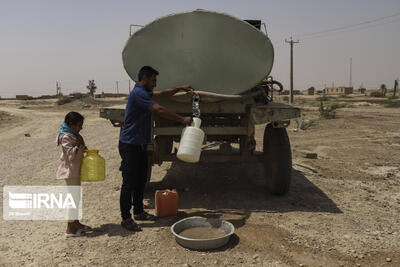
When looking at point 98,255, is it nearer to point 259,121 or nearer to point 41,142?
point 259,121

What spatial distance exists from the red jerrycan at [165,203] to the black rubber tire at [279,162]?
1.35 metres

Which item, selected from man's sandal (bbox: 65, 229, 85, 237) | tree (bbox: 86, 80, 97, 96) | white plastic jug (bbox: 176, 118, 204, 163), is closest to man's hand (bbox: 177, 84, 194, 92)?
white plastic jug (bbox: 176, 118, 204, 163)

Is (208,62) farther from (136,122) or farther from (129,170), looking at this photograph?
(129,170)

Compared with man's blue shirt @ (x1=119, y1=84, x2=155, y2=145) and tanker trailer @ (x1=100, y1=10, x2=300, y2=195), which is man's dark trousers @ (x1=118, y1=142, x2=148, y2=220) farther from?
tanker trailer @ (x1=100, y1=10, x2=300, y2=195)

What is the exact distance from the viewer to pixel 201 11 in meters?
3.85

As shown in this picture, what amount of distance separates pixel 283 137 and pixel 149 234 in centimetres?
213

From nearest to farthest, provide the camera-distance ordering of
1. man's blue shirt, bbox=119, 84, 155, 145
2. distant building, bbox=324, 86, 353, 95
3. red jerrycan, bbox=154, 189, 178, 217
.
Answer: man's blue shirt, bbox=119, 84, 155, 145
red jerrycan, bbox=154, 189, 178, 217
distant building, bbox=324, 86, 353, 95

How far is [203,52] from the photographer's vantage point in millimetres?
3938

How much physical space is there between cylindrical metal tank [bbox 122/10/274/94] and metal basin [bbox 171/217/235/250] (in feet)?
4.91

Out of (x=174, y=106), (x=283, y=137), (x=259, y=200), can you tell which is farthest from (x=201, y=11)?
(x=259, y=200)

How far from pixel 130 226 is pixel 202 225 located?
73 centimetres

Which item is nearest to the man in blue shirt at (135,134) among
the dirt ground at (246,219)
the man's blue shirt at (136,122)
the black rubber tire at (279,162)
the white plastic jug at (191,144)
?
the man's blue shirt at (136,122)

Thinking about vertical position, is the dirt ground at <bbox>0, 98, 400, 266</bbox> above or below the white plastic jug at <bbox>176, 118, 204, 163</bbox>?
below

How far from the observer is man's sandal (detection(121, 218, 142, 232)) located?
11.3 ft
